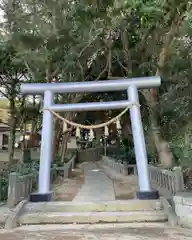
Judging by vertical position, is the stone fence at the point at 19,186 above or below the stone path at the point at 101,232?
above

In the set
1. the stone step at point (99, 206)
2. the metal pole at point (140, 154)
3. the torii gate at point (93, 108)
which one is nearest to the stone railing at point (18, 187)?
the torii gate at point (93, 108)

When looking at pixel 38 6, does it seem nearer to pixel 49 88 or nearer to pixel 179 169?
pixel 49 88

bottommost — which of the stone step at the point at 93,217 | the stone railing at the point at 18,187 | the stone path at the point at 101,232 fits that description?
the stone path at the point at 101,232

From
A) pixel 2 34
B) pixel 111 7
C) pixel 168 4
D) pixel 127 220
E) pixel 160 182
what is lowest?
pixel 127 220

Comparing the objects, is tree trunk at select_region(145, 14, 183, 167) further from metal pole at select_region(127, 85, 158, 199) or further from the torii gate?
metal pole at select_region(127, 85, 158, 199)

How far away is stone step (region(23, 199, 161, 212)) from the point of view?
777 centimetres

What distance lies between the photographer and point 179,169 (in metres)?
8.88

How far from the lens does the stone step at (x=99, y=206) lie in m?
7.77

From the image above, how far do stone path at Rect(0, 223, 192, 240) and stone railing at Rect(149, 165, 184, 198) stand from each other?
2.06m

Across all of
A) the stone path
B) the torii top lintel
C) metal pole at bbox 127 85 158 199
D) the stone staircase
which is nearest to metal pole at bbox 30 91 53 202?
the torii top lintel

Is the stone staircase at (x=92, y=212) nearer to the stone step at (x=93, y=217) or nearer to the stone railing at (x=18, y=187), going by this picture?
the stone step at (x=93, y=217)

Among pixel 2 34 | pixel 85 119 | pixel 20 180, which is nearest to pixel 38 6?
pixel 2 34

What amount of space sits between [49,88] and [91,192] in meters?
3.53

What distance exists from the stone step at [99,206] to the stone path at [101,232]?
73 centimetres
